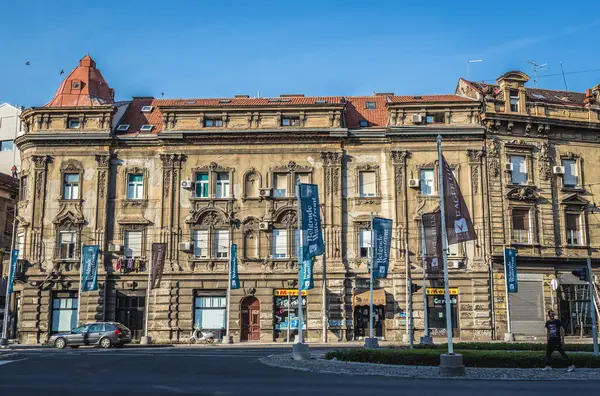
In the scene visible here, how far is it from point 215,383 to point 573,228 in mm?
31702

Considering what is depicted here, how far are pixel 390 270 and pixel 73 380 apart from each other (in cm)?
2574

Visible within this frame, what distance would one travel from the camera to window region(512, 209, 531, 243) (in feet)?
135

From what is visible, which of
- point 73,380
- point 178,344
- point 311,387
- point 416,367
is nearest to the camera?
point 311,387

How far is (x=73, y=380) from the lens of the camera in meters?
17.2

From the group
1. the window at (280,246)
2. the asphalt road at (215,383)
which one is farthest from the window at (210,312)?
the asphalt road at (215,383)

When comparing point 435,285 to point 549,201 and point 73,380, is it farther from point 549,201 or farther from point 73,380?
point 73,380

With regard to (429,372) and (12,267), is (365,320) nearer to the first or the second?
(12,267)

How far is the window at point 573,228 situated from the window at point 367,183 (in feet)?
39.2

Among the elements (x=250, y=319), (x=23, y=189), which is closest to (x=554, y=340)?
(x=250, y=319)

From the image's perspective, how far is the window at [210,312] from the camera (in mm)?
40906

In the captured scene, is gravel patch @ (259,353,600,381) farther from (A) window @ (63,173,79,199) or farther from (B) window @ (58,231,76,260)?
(A) window @ (63,173,79,199)

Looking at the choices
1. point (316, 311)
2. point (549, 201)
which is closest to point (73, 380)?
point (316, 311)

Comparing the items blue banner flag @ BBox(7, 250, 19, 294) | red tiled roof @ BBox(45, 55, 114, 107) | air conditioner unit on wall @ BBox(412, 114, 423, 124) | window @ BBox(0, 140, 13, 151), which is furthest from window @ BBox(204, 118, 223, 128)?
window @ BBox(0, 140, 13, 151)

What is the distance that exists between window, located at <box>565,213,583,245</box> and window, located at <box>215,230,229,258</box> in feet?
67.6
